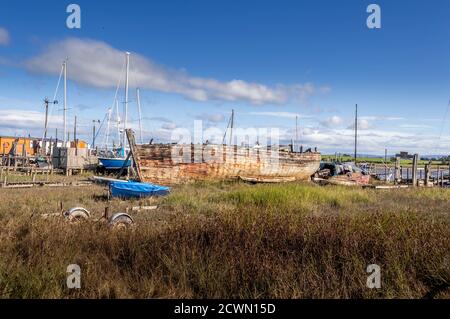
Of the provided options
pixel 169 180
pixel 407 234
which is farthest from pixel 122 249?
pixel 169 180

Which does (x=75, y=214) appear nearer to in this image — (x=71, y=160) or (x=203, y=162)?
(x=203, y=162)

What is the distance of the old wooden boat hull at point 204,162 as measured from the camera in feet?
71.9

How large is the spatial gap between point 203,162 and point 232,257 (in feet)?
57.0

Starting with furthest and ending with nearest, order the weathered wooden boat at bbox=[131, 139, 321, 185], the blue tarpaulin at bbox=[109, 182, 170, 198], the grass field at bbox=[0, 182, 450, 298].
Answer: the weathered wooden boat at bbox=[131, 139, 321, 185]
the blue tarpaulin at bbox=[109, 182, 170, 198]
the grass field at bbox=[0, 182, 450, 298]

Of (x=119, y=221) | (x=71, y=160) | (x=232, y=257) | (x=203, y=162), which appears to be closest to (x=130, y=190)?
(x=119, y=221)

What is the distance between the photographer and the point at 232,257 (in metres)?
5.54

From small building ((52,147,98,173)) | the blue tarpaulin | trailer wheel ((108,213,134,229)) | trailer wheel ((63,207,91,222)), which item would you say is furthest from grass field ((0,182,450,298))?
small building ((52,147,98,173))

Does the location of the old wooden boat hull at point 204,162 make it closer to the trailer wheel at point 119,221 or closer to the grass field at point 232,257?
the trailer wheel at point 119,221

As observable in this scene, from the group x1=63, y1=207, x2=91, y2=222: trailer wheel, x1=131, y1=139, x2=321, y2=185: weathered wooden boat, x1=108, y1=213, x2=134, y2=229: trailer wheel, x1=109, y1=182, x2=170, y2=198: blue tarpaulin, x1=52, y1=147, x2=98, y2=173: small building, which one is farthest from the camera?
x1=52, y1=147, x2=98, y2=173: small building

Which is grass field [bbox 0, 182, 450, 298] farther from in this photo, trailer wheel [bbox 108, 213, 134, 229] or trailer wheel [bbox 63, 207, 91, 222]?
trailer wheel [bbox 63, 207, 91, 222]

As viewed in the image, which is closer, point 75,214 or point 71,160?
point 75,214

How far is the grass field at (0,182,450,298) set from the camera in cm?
471

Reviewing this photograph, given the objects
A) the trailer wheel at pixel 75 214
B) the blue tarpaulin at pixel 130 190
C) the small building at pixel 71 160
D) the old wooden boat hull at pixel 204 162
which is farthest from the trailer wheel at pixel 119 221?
the small building at pixel 71 160
